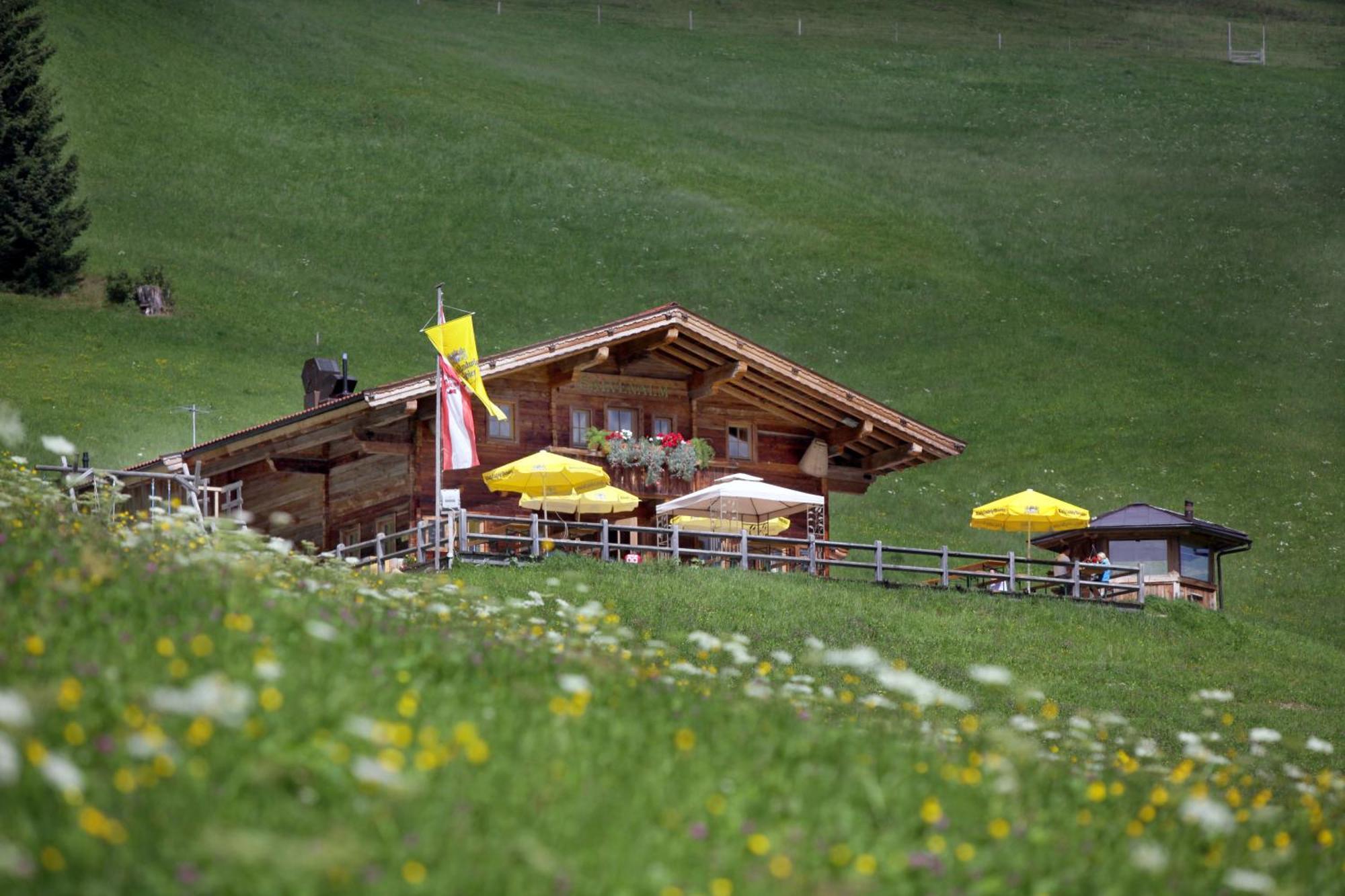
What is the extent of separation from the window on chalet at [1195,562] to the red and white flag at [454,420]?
16673mm

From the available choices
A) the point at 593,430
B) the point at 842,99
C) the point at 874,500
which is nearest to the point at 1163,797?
the point at 593,430

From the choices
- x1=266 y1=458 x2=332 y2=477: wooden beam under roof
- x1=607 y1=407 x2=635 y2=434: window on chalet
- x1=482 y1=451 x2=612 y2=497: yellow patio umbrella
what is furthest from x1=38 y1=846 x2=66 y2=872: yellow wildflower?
x1=607 y1=407 x2=635 y2=434: window on chalet

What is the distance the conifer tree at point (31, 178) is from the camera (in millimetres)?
59656

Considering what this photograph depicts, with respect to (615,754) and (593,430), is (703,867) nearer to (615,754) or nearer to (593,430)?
(615,754)

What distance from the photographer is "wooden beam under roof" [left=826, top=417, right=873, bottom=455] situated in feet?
109

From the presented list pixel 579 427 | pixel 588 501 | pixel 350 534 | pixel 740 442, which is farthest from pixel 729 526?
pixel 350 534

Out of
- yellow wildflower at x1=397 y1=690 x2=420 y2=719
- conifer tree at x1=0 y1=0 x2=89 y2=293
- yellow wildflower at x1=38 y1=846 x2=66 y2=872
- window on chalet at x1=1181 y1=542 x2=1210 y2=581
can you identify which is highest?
conifer tree at x1=0 y1=0 x2=89 y2=293

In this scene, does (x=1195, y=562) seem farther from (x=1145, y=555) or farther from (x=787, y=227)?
(x=787, y=227)

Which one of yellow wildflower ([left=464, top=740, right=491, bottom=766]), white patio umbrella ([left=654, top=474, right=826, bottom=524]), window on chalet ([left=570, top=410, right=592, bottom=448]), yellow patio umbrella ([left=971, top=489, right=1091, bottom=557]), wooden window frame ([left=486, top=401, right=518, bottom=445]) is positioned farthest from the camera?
yellow patio umbrella ([left=971, top=489, right=1091, bottom=557])

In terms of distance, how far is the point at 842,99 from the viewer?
301 ft

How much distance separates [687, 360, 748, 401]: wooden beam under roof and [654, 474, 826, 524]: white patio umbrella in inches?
78.1

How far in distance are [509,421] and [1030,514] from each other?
36.1 ft

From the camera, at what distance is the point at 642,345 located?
105ft

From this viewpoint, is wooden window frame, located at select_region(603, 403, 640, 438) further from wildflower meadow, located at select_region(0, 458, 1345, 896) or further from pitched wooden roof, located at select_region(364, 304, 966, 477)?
wildflower meadow, located at select_region(0, 458, 1345, 896)
